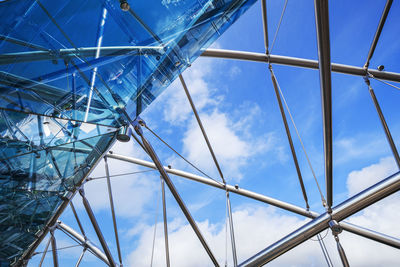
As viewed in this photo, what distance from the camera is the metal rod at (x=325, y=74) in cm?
545

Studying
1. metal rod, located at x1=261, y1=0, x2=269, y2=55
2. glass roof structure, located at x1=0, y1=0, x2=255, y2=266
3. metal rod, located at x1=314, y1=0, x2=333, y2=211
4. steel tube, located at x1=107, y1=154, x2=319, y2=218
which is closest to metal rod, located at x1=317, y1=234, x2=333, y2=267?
metal rod, located at x1=314, y1=0, x2=333, y2=211

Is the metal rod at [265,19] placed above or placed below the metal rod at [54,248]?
above

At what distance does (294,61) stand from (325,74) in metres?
6.47

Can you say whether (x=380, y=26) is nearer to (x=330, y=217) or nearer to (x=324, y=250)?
(x=330, y=217)

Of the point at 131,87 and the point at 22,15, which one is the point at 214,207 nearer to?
the point at 131,87

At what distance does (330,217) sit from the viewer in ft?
29.4

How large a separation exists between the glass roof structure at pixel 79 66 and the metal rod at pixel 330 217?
6.94 m

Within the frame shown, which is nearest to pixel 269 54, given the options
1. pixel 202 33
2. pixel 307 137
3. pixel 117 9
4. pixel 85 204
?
pixel 307 137

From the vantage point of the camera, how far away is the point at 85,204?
59.8 feet

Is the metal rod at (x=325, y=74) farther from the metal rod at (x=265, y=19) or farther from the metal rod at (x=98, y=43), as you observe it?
the metal rod at (x=265, y=19)

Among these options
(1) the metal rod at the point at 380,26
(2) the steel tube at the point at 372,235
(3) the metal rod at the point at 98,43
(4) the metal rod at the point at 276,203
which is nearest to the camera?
(3) the metal rod at the point at 98,43

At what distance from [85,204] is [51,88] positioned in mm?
14521

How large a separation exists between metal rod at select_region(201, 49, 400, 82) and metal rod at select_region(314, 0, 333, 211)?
5867 millimetres

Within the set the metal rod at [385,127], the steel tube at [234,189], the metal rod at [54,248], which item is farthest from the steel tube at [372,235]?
the metal rod at [54,248]
